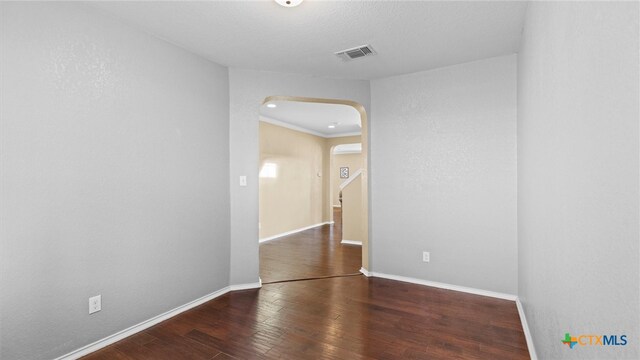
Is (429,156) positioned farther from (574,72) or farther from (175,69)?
(175,69)

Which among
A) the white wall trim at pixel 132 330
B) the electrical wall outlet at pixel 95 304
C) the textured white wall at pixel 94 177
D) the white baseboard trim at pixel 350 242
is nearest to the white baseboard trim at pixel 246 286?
the white wall trim at pixel 132 330

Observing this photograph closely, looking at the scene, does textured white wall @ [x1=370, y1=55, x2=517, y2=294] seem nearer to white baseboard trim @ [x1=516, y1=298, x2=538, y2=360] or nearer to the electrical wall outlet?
white baseboard trim @ [x1=516, y1=298, x2=538, y2=360]

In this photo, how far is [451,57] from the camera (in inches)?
120

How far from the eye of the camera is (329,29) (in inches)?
96.6

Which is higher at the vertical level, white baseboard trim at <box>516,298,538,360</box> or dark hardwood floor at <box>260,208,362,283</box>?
white baseboard trim at <box>516,298,538,360</box>

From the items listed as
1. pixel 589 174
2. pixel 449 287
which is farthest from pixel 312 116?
pixel 589 174

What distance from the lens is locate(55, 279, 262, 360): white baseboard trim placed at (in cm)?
206

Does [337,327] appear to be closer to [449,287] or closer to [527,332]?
[527,332]

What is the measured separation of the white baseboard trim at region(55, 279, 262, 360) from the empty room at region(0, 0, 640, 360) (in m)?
0.01

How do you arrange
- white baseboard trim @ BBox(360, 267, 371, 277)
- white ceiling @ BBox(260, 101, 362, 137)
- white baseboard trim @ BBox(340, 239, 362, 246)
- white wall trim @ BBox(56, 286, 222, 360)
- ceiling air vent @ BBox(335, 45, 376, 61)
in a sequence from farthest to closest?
white baseboard trim @ BBox(340, 239, 362, 246) → white ceiling @ BBox(260, 101, 362, 137) → white baseboard trim @ BBox(360, 267, 371, 277) → ceiling air vent @ BBox(335, 45, 376, 61) → white wall trim @ BBox(56, 286, 222, 360)

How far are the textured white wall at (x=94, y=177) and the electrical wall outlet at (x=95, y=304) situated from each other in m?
0.03

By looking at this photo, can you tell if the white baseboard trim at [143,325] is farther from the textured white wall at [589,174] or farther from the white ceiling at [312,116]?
the white ceiling at [312,116]

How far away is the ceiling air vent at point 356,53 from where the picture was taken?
9.23 ft

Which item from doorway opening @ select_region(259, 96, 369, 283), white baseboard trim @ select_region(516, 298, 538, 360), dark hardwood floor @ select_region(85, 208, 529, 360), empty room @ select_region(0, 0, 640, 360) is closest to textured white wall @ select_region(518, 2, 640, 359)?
empty room @ select_region(0, 0, 640, 360)
